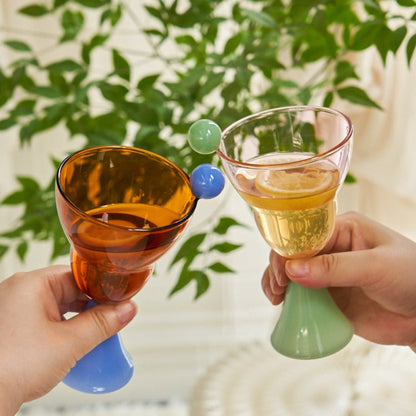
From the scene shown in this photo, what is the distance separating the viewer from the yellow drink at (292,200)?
70cm

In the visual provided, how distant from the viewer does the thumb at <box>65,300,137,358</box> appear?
2.42ft

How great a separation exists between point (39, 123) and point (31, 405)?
1.17 meters

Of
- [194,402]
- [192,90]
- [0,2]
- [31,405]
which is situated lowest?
[31,405]

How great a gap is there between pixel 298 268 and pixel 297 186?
15cm

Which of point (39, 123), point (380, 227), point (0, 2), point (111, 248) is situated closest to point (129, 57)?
point (0, 2)

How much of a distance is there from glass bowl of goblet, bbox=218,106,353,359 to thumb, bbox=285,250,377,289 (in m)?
0.01

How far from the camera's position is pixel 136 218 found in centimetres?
76

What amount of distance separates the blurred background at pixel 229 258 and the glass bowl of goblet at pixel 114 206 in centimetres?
20

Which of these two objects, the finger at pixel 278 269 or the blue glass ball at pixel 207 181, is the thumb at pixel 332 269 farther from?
the blue glass ball at pixel 207 181

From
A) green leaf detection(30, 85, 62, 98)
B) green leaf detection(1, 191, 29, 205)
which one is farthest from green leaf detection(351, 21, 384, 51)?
green leaf detection(1, 191, 29, 205)

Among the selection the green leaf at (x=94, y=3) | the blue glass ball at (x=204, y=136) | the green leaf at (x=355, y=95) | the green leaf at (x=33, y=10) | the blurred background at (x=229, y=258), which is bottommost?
the blurred background at (x=229, y=258)

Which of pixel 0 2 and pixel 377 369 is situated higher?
pixel 0 2

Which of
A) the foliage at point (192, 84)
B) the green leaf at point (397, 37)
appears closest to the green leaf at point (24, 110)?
the foliage at point (192, 84)

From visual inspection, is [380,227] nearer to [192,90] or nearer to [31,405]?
[192,90]
